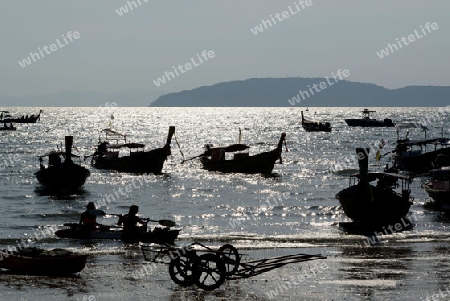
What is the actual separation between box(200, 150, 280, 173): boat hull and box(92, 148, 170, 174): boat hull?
553 centimetres

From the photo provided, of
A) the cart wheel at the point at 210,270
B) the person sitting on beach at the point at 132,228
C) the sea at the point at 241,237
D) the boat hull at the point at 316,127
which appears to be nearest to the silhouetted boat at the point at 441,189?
the sea at the point at 241,237

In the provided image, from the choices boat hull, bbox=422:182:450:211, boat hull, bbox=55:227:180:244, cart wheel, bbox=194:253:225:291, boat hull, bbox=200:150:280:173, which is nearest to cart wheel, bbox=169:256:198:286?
cart wheel, bbox=194:253:225:291

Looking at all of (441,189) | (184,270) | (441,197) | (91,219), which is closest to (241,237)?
(91,219)

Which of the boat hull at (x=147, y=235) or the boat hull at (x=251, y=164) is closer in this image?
the boat hull at (x=147, y=235)

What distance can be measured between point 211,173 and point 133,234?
44.3m

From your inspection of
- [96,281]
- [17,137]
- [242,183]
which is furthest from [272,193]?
[17,137]

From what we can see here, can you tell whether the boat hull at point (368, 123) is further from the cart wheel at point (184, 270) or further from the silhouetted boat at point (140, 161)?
the cart wheel at point (184, 270)

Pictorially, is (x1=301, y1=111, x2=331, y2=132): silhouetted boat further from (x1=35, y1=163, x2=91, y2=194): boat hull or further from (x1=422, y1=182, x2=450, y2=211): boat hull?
(x1=422, y1=182, x2=450, y2=211): boat hull

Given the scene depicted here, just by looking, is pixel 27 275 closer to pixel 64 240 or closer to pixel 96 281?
pixel 96 281

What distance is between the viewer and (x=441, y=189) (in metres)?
44.4

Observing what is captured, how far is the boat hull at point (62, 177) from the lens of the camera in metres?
55.4

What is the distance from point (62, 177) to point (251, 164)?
22.4 metres

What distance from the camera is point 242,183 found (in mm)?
65250

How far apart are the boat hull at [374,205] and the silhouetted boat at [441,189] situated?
746 cm
